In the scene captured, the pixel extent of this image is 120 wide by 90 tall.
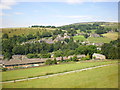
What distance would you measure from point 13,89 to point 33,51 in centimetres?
4336

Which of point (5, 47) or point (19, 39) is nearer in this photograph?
point (5, 47)

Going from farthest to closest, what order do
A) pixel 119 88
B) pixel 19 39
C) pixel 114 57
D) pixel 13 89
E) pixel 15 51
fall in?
1. pixel 19 39
2. pixel 15 51
3. pixel 114 57
4. pixel 13 89
5. pixel 119 88

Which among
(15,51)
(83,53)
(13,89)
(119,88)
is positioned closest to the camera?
(119,88)

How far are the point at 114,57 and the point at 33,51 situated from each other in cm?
3416

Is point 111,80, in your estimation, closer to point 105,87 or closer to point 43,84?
point 105,87

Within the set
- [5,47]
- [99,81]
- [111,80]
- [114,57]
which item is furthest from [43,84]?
[5,47]

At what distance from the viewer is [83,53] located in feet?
148

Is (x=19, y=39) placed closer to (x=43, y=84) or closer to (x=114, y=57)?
(x=114, y=57)

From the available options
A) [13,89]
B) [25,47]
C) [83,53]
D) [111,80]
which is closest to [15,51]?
[25,47]

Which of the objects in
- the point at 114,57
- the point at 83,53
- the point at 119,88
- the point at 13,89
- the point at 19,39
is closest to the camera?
the point at 119,88

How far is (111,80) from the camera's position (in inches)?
683

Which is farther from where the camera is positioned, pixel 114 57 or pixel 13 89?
pixel 114 57

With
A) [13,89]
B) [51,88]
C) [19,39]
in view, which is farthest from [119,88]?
[19,39]

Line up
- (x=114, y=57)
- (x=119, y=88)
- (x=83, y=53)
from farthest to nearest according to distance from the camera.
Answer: (x=83, y=53), (x=114, y=57), (x=119, y=88)
